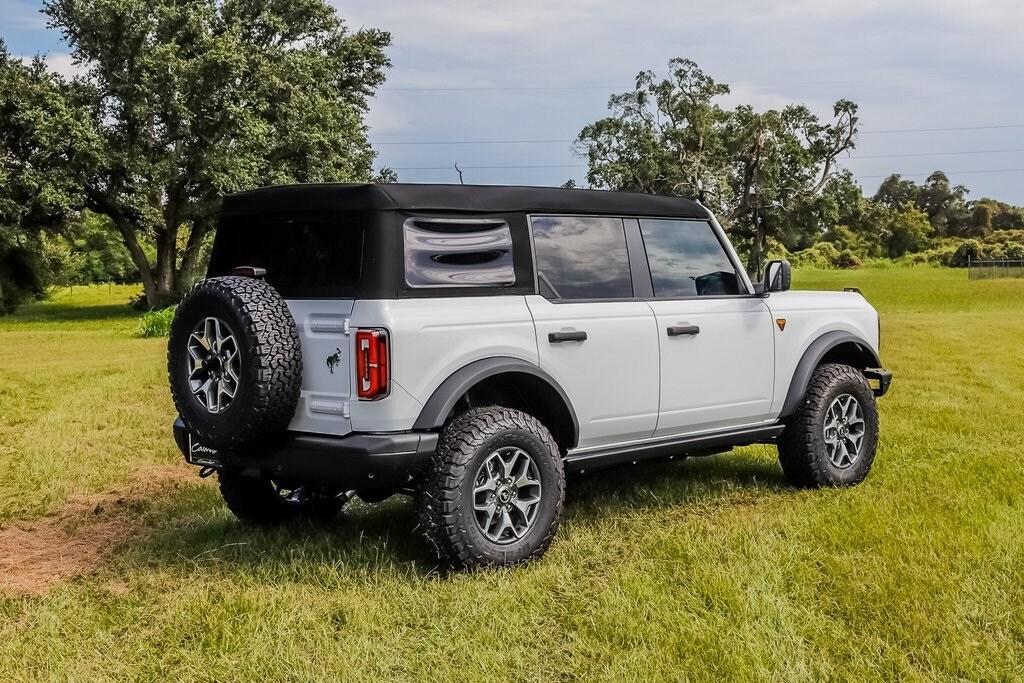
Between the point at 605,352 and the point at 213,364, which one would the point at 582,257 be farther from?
the point at 213,364

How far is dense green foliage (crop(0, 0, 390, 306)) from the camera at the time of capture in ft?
113

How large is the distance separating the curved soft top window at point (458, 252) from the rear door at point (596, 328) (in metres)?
0.23

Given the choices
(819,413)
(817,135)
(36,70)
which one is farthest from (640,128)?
(819,413)

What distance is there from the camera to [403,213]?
16.9ft

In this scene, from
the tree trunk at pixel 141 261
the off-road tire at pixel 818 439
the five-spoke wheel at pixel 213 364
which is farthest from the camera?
the tree trunk at pixel 141 261

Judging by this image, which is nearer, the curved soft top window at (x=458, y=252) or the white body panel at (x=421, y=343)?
the white body panel at (x=421, y=343)

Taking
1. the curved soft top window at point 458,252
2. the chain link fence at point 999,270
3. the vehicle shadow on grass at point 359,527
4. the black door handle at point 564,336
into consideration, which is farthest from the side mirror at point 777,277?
the chain link fence at point 999,270

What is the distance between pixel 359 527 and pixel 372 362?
184 centimetres

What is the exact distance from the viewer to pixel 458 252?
17.6ft

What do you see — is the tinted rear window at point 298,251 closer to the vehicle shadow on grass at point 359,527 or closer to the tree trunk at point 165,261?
the vehicle shadow on grass at point 359,527

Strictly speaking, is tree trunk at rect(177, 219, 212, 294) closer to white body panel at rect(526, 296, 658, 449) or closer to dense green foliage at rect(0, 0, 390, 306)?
dense green foliage at rect(0, 0, 390, 306)

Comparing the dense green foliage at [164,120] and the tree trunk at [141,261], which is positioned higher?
the dense green foliage at [164,120]

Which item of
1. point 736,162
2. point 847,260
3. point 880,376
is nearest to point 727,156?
point 736,162

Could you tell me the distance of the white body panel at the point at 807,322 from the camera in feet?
22.4
